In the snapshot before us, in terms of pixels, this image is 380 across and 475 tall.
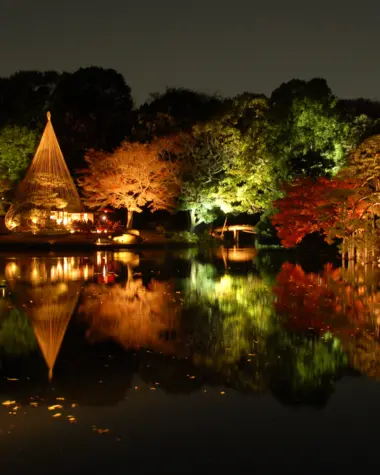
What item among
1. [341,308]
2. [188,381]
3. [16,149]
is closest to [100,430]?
[188,381]

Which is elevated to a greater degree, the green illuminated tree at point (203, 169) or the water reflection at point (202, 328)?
the green illuminated tree at point (203, 169)

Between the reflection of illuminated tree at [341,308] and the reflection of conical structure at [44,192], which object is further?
the reflection of conical structure at [44,192]

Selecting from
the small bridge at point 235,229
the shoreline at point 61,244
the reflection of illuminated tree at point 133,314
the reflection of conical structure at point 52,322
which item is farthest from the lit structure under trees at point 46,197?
the reflection of conical structure at point 52,322

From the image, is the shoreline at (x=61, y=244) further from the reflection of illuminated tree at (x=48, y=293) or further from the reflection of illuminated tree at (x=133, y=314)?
the reflection of illuminated tree at (x=133, y=314)

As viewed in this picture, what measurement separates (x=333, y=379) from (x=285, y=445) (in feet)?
7.50

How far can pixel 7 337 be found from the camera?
10.1m

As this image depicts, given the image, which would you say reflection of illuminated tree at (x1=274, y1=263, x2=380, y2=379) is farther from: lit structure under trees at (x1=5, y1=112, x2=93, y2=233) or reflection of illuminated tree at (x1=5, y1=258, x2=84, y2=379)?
lit structure under trees at (x1=5, y1=112, x2=93, y2=233)

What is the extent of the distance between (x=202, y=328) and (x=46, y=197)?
92.9ft

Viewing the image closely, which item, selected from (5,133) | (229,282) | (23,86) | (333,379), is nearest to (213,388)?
(333,379)

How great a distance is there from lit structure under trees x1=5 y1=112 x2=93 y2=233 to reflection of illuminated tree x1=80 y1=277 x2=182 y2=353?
70.9ft

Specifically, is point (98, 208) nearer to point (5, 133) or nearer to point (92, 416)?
point (5, 133)

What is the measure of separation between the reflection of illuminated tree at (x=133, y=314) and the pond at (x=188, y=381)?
39 millimetres

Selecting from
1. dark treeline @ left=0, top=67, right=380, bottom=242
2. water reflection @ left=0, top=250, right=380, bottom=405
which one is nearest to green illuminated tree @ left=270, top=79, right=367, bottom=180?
dark treeline @ left=0, top=67, right=380, bottom=242

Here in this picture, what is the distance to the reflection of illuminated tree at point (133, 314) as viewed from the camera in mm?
10125
